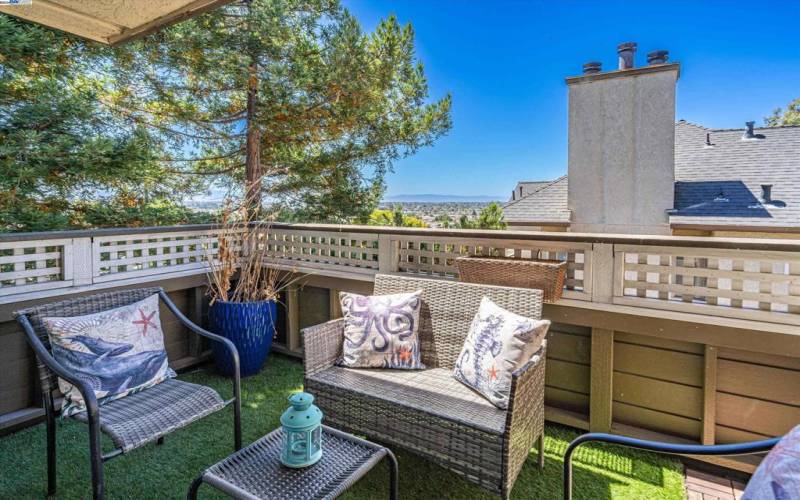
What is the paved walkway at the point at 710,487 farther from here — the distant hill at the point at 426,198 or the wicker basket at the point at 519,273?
the distant hill at the point at 426,198

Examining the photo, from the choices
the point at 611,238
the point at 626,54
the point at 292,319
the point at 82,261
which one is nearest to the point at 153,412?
the point at 82,261

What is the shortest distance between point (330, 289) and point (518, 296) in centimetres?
174

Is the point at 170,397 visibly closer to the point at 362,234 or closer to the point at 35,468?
the point at 35,468

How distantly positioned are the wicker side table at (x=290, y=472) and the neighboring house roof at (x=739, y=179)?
18.6 ft

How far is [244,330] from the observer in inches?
129

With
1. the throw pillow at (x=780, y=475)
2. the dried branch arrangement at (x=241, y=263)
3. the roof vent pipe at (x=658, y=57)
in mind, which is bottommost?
the throw pillow at (x=780, y=475)

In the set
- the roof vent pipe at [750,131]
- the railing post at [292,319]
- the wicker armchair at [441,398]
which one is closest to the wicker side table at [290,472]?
the wicker armchair at [441,398]

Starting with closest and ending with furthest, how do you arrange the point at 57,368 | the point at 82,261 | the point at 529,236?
the point at 57,368 < the point at 529,236 < the point at 82,261

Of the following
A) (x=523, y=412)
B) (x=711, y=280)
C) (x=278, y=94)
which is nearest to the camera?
(x=523, y=412)

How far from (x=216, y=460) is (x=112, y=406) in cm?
59

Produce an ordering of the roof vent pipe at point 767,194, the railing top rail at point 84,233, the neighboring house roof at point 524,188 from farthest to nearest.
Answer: the neighboring house roof at point 524,188
the roof vent pipe at point 767,194
the railing top rail at point 84,233

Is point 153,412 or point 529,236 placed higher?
point 529,236

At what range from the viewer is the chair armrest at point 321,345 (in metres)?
2.29

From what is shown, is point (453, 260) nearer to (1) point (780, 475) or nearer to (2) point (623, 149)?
(1) point (780, 475)
